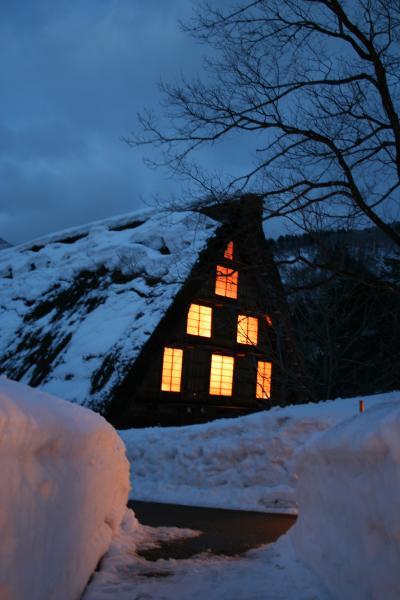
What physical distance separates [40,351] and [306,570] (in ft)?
50.3

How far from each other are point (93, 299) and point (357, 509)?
55.3ft

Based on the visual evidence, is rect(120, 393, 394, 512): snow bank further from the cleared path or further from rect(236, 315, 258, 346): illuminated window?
rect(236, 315, 258, 346): illuminated window

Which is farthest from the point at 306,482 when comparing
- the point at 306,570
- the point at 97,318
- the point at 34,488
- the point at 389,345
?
the point at 389,345

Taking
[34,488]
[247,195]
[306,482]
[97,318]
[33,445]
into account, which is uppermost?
[247,195]

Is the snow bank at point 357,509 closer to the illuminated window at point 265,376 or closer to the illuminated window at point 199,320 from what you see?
the illuminated window at point 199,320

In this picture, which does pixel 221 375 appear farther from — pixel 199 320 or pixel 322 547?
pixel 322 547

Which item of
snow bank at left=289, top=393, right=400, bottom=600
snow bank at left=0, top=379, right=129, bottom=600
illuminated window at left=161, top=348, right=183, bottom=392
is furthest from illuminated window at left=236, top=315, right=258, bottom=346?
snow bank at left=0, top=379, right=129, bottom=600

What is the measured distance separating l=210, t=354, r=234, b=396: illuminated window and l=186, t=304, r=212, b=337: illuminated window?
0.94 metres

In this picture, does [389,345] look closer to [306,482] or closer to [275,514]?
[275,514]

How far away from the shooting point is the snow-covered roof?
16.9 m

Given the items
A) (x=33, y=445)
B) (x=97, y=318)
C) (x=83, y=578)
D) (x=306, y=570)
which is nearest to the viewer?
(x=33, y=445)

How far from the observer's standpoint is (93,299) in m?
20.0

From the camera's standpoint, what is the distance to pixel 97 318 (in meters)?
18.8

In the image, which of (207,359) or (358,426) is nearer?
(358,426)
